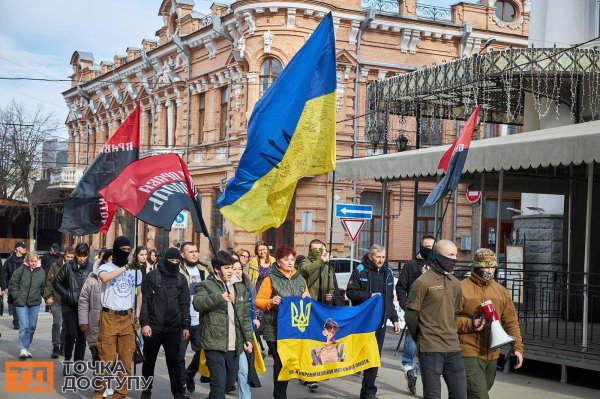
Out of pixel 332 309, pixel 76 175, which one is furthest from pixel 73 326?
pixel 76 175

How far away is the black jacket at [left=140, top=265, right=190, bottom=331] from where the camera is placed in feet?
34.4

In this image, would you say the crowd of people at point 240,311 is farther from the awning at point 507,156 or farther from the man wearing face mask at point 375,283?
the awning at point 507,156

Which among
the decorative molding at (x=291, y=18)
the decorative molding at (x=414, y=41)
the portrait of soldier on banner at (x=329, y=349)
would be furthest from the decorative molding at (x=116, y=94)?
the portrait of soldier on banner at (x=329, y=349)

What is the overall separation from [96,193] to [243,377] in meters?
4.76

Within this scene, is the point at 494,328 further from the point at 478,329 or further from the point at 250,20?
the point at 250,20

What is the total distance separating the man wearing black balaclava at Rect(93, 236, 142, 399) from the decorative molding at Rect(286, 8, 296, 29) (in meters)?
23.7

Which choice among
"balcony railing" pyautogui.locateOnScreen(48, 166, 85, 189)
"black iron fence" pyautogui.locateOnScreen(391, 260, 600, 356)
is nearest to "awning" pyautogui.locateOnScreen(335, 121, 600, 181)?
"black iron fence" pyautogui.locateOnScreen(391, 260, 600, 356)

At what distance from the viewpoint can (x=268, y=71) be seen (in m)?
34.2

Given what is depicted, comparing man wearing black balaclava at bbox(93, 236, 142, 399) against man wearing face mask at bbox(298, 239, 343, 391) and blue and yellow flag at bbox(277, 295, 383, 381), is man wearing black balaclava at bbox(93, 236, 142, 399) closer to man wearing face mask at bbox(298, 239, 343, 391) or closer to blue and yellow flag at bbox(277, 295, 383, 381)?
blue and yellow flag at bbox(277, 295, 383, 381)

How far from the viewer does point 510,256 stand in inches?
688

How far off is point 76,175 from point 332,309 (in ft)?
136

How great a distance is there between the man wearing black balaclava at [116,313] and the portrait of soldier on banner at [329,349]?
6.76ft

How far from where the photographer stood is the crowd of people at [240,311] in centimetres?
864

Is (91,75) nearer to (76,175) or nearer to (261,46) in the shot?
(76,175)
